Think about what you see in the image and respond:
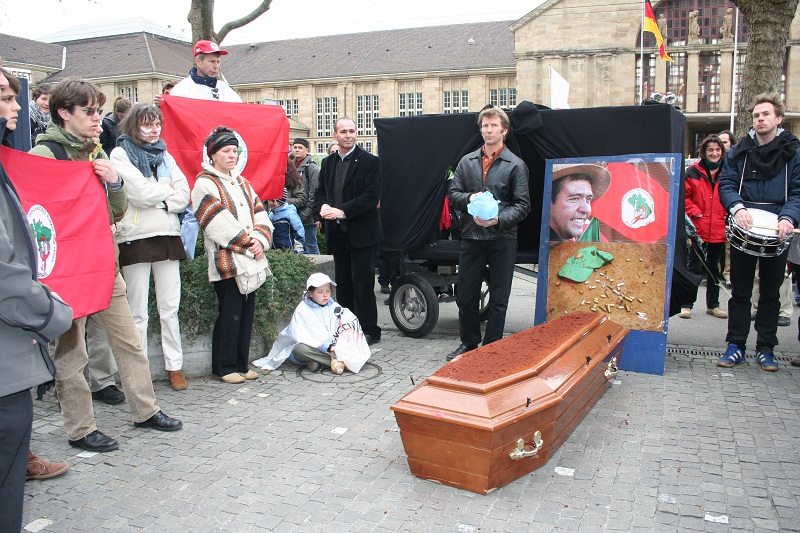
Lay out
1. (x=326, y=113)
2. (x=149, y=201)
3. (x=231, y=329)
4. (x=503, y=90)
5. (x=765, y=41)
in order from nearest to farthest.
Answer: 1. (x=149, y=201)
2. (x=231, y=329)
3. (x=765, y=41)
4. (x=503, y=90)
5. (x=326, y=113)

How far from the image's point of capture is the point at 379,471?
3914mm

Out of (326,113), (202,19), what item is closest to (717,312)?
(202,19)

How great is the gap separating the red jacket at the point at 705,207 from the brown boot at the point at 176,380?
6151 millimetres

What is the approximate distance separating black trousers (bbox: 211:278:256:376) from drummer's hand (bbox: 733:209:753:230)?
4.18 m

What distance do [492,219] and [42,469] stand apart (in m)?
3.73

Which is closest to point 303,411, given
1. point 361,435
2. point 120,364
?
point 361,435

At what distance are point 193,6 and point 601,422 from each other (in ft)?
29.8

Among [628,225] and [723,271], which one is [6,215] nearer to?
[628,225]

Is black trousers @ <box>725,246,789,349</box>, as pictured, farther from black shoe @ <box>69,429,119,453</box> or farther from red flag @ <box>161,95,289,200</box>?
black shoe @ <box>69,429,119,453</box>

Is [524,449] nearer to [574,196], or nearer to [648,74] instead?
[574,196]

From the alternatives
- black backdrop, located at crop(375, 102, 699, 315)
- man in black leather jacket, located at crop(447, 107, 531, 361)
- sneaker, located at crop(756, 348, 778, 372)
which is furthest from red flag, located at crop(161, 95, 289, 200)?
sneaker, located at crop(756, 348, 778, 372)

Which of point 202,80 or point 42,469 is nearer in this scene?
point 42,469

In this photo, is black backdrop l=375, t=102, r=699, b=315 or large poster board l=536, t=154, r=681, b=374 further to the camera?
black backdrop l=375, t=102, r=699, b=315

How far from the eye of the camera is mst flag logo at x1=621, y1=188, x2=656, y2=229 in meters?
5.81
